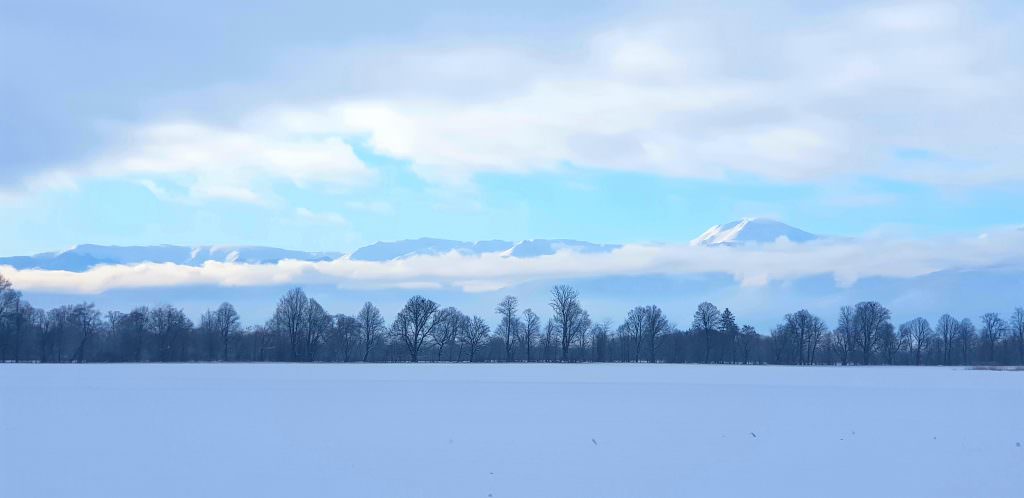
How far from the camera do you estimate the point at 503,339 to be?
475 feet

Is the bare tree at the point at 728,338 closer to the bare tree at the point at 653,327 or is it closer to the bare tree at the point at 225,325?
the bare tree at the point at 653,327

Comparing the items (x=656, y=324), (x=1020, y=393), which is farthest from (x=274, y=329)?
(x=1020, y=393)

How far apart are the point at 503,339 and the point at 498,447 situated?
415ft

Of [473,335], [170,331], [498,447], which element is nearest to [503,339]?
[473,335]

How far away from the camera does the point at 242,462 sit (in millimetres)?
16672

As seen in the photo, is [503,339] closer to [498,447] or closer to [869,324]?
[869,324]

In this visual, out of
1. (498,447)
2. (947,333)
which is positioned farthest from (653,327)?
(498,447)

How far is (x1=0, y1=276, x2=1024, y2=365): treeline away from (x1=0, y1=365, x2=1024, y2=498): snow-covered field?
99.5m

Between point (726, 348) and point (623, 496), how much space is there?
422ft

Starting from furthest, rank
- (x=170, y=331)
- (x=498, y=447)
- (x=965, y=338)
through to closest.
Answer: (x=965, y=338)
(x=170, y=331)
(x=498, y=447)

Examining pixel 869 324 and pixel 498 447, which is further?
pixel 869 324

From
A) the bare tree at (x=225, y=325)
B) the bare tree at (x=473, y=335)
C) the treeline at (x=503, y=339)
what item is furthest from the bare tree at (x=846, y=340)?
the bare tree at (x=225, y=325)

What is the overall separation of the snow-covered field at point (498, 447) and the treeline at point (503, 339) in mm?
99544

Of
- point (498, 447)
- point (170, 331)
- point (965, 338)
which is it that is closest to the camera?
point (498, 447)
